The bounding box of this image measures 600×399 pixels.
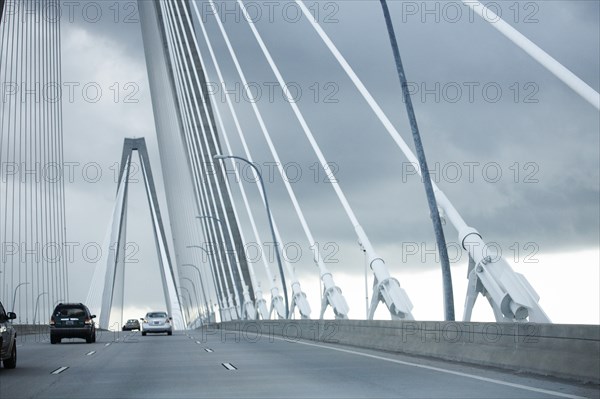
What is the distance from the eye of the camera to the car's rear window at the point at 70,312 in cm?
3638

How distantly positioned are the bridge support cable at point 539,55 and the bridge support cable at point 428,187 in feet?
16.7

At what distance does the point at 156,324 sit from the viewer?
53125 millimetres

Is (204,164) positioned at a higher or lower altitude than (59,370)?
higher

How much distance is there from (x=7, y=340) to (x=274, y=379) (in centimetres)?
532

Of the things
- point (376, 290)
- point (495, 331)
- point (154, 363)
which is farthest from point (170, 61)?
point (495, 331)

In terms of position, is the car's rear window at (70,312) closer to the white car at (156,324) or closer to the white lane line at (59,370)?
the white car at (156,324)

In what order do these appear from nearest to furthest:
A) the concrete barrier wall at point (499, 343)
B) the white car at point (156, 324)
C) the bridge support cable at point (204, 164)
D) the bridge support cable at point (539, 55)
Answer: the bridge support cable at point (539, 55)
the concrete barrier wall at point (499, 343)
the white car at point (156, 324)
the bridge support cable at point (204, 164)

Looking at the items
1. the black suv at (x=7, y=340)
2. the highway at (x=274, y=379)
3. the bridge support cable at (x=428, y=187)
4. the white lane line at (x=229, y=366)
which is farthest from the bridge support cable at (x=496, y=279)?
the black suv at (x=7, y=340)

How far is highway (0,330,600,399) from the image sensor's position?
12703mm

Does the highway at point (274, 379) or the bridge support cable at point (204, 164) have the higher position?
the bridge support cable at point (204, 164)

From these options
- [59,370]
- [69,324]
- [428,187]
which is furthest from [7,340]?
[69,324]

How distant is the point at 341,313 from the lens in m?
33.1

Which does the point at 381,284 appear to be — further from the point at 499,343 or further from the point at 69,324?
Answer: the point at 69,324

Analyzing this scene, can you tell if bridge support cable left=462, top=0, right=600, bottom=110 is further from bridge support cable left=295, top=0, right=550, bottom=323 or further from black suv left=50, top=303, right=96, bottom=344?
black suv left=50, top=303, right=96, bottom=344
